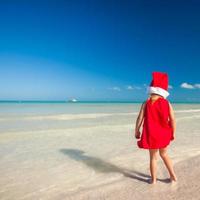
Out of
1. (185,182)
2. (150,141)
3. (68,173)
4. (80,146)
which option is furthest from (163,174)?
(80,146)

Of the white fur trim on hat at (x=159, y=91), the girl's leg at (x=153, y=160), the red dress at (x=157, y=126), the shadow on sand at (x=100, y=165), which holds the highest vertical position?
the white fur trim on hat at (x=159, y=91)

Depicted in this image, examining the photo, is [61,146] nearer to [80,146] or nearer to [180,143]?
[80,146]

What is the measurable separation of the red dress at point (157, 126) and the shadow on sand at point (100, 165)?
73cm

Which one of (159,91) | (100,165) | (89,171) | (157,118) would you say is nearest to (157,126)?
(157,118)

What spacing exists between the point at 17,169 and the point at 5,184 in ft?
2.78

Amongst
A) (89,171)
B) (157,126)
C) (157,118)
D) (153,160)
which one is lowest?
(89,171)

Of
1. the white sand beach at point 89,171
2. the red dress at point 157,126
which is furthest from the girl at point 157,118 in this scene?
the white sand beach at point 89,171

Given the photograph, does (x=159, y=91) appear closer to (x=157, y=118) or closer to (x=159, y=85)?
(x=159, y=85)

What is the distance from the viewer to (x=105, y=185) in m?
3.88

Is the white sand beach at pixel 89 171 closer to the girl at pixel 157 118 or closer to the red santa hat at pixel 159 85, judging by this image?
the girl at pixel 157 118

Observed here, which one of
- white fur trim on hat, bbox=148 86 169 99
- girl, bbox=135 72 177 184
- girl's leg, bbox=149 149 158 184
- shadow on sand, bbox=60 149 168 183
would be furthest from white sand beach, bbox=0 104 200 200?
white fur trim on hat, bbox=148 86 169 99

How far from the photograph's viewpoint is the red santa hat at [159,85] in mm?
3788

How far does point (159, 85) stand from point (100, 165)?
2.23 metres

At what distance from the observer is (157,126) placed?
3738 mm
